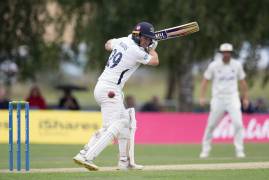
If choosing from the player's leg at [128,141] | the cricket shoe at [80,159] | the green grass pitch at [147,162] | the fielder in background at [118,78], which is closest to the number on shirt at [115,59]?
the fielder in background at [118,78]

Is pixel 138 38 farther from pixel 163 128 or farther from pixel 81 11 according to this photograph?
pixel 81 11

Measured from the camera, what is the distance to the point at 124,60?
12844mm

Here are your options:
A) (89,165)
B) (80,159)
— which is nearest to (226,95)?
(89,165)

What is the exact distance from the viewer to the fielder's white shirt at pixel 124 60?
12.8 meters

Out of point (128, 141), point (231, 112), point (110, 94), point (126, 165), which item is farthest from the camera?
point (231, 112)

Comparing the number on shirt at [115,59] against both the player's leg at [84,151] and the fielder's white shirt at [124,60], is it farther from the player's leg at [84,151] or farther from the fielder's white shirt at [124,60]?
the player's leg at [84,151]

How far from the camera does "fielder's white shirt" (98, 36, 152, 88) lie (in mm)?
12828

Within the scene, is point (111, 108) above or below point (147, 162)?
above

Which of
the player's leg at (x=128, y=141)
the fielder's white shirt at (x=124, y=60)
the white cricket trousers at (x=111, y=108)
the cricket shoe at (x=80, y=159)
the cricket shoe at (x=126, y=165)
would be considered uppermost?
the fielder's white shirt at (x=124, y=60)

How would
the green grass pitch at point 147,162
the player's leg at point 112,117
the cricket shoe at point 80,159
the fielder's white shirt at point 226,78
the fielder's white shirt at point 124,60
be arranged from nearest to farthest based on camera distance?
1. the green grass pitch at point 147,162
2. the cricket shoe at point 80,159
3. the player's leg at point 112,117
4. the fielder's white shirt at point 124,60
5. the fielder's white shirt at point 226,78

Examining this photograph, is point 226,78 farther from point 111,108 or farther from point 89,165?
point 89,165

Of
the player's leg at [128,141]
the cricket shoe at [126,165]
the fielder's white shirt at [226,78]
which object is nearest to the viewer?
the player's leg at [128,141]

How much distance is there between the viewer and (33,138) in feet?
81.7

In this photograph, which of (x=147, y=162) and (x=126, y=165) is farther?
(x=147, y=162)
